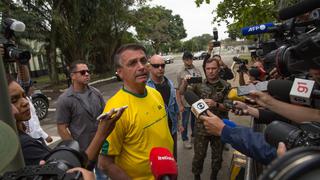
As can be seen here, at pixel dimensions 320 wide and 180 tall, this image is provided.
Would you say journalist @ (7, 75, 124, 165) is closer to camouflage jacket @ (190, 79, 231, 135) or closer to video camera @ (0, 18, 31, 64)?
video camera @ (0, 18, 31, 64)

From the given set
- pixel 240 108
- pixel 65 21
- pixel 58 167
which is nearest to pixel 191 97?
pixel 240 108

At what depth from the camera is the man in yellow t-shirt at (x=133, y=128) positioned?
246 centimetres

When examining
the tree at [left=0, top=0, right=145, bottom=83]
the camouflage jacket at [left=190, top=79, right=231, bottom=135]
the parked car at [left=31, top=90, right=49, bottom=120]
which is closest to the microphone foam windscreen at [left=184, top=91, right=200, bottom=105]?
the camouflage jacket at [left=190, top=79, right=231, bottom=135]

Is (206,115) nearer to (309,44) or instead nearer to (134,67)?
(134,67)

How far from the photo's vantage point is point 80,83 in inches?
165

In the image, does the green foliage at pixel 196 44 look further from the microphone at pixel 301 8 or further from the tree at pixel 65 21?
the microphone at pixel 301 8

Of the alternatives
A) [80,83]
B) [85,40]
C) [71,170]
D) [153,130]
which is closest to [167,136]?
[153,130]

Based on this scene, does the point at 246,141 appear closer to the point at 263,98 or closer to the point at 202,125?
the point at 263,98

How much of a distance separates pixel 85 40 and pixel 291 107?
19131mm

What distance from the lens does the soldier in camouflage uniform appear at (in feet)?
14.0

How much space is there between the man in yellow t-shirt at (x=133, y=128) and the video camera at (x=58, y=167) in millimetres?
937

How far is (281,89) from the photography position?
243 centimetres

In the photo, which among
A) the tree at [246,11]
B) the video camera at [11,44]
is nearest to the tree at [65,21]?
the tree at [246,11]

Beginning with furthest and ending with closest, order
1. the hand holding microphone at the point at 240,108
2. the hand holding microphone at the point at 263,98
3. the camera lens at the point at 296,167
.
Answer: the hand holding microphone at the point at 240,108 → the hand holding microphone at the point at 263,98 → the camera lens at the point at 296,167
